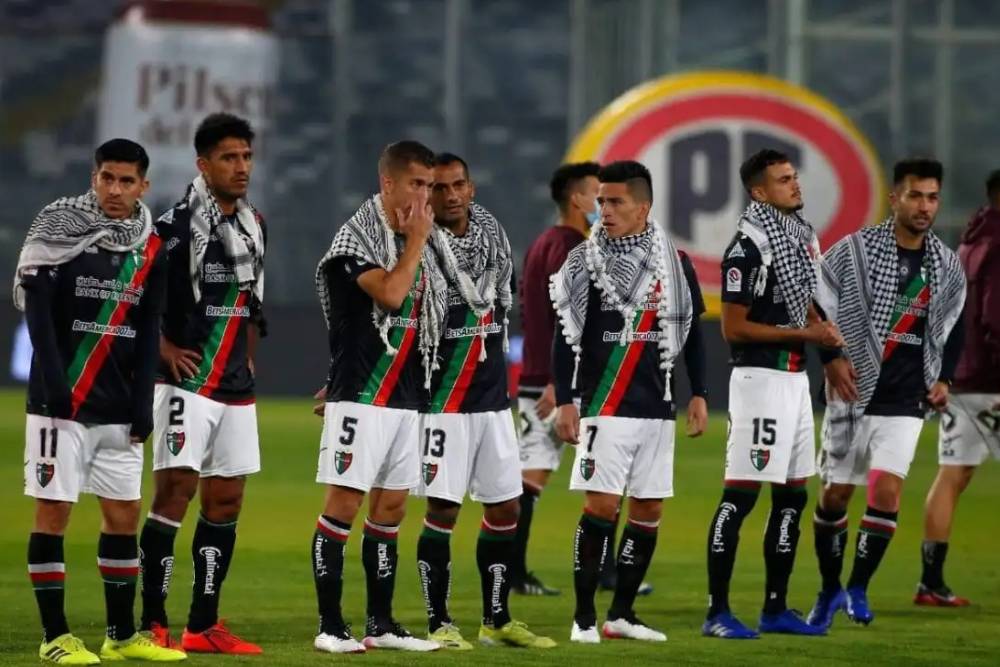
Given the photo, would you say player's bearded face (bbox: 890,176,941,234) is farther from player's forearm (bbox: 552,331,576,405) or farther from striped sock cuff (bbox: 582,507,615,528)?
striped sock cuff (bbox: 582,507,615,528)

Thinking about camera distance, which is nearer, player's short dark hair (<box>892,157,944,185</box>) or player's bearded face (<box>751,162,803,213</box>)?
player's bearded face (<box>751,162,803,213</box>)

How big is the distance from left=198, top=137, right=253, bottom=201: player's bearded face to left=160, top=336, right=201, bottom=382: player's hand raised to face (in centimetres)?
71

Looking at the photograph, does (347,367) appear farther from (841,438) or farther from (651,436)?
(841,438)

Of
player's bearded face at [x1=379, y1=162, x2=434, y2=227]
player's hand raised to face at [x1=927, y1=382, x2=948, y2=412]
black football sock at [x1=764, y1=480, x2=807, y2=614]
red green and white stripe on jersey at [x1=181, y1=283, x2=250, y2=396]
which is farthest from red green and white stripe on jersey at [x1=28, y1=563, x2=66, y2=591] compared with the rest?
player's hand raised to face at [x1=927, y1=382, x2=948, y2=412]

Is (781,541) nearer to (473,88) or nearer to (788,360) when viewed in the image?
(788,360)

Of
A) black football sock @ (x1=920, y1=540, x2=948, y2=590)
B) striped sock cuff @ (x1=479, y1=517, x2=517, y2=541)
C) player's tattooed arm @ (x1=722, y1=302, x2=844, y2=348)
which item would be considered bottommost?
black football sock @ (x1=920, y1=540, x2=948, y2=590)

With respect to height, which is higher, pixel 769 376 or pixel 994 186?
pixel 994 186

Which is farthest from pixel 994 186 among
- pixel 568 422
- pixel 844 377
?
pixel 568 422

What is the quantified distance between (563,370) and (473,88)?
2795 centimetres

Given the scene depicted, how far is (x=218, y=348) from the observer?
9.43 metres

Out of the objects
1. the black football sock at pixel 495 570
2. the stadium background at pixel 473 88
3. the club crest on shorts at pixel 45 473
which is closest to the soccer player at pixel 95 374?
the club crest on shorts at pixel 45 473

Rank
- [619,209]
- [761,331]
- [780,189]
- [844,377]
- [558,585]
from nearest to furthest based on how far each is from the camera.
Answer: [619,209], [761,331], [780,189], [844,377], [558,585]

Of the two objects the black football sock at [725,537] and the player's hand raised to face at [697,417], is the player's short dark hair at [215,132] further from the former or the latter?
the black football sock at [725,537]

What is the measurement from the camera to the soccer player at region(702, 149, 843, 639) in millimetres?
10328
